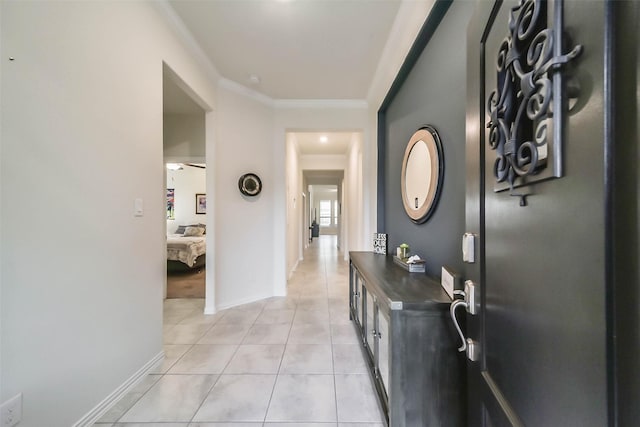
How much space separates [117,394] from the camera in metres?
1.67

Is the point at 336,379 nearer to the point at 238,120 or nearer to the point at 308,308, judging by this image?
the point at 308,308

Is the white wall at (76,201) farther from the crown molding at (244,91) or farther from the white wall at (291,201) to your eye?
the white wall at (291,201)

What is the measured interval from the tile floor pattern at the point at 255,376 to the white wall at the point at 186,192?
4.86 m

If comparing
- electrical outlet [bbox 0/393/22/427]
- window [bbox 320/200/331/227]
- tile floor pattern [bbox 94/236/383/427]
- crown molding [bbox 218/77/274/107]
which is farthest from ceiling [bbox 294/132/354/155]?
window [bbox 320/200/331/227]

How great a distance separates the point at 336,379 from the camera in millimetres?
1898

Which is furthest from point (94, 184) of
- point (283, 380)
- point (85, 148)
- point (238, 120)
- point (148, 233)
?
point (238, 120)

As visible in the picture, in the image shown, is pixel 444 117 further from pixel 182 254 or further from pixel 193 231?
pixel 193 231

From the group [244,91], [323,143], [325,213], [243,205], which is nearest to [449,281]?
[243,205]

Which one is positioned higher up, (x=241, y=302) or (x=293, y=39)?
(x=293, y=39)

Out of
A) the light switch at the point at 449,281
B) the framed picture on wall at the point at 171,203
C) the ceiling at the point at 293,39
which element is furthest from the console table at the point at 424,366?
the framed picture on wall at the point at 171,203

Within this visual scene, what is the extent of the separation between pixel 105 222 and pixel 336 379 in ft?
6.05

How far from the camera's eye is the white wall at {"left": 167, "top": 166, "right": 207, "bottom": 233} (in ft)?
24.8

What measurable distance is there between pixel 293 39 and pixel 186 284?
401cm

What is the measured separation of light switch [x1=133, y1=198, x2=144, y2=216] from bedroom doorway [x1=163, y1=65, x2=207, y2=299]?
3.95ft
